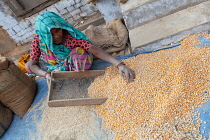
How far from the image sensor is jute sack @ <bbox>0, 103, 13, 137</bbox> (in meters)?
2.51

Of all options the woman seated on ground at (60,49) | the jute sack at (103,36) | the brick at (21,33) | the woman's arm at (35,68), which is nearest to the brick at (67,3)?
the jute sack at (103,36)

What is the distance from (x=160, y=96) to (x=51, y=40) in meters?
1.42

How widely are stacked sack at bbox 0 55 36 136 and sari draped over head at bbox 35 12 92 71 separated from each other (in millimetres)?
416

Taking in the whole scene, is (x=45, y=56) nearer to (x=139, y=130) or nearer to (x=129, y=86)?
(x=129, y=86)

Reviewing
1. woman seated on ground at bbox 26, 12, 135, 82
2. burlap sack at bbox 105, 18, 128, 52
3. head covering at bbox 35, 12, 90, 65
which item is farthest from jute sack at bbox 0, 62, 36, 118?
burlap sack at bbox 105, 18, 128, 52

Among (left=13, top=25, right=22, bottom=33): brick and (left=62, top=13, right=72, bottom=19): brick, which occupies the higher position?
(left=13, top=25, right=22, bottom=33): brick

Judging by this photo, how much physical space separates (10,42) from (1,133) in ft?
8.86

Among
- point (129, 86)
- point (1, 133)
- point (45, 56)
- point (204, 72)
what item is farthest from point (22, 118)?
point (204, 72)

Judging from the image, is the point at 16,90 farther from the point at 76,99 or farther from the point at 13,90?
the point at 76,99

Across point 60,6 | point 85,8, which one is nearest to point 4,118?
point 60,6

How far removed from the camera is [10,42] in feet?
14.5

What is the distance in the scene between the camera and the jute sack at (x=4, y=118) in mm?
2512

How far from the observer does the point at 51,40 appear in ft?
6.71

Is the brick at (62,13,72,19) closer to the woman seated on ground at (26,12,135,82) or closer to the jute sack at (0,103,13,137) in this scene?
the woman seated on ground at (26,12,135,82)
